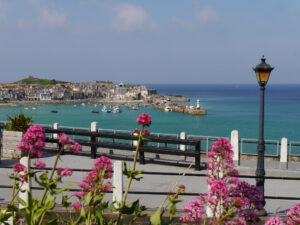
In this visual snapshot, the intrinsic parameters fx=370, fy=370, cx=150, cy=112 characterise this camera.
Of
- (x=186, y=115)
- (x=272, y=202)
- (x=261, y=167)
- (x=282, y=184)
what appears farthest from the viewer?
(x=186, y=115)

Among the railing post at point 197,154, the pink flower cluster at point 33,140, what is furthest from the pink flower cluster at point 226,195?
the railing post at point 197,154

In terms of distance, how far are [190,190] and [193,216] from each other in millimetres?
6625

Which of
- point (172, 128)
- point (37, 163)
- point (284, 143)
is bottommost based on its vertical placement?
point (172, 128)

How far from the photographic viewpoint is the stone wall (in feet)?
42.0

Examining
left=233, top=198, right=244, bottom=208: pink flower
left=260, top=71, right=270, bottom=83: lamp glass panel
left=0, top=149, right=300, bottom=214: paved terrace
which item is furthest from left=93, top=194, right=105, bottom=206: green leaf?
left=260, top=71, right=270, bottom=83: lamp glass panel

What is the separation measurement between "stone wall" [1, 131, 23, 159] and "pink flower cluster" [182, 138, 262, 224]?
1067 cm

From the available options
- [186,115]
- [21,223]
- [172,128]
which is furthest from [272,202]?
[186,115]

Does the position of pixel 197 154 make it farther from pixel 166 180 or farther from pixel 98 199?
pixel 98 199

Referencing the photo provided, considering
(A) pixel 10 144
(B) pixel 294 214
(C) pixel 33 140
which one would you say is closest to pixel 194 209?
(B) pixel 294 214

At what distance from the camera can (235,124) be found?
293 feet

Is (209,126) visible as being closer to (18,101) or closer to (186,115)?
(186,115)

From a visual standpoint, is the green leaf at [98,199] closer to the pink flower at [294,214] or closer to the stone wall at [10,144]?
the pink flower at [294,214]

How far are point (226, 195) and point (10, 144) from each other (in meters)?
11.4

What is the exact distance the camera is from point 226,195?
2.96 m
